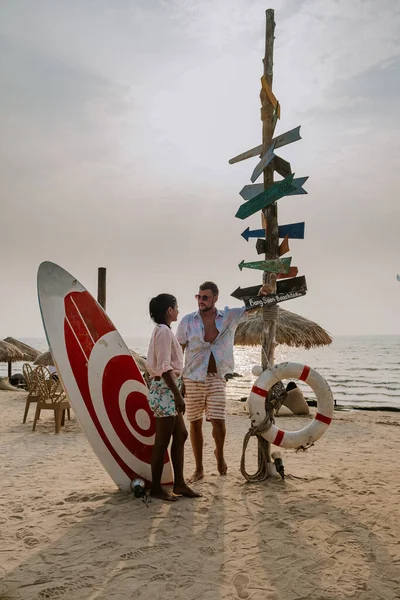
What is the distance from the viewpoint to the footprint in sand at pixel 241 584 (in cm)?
230

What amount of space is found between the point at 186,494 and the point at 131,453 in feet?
1.73

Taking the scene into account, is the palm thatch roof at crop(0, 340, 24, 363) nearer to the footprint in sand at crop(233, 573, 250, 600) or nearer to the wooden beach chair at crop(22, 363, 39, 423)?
the wooden beach chair at crop(22, 363, 39, 423)

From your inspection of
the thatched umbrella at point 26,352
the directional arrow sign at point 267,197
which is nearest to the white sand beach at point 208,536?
the directional arrow sign at point 267,197

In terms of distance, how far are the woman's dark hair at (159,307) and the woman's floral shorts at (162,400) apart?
0.44 metres

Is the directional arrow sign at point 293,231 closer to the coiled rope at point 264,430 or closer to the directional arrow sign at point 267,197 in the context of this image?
the directional arrow sign at point 267,197

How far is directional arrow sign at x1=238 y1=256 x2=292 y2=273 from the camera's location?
427 cm

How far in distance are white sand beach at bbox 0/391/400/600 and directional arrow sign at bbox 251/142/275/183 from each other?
8.92 ft

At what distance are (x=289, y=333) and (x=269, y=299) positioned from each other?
7597mm

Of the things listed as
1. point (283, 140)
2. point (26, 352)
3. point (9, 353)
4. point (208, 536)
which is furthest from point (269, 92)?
point (26, 352)

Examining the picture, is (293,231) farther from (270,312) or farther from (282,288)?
(270,312)

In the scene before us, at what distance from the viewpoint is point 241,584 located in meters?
2.40

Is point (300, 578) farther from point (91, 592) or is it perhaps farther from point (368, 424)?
point (368, 424)

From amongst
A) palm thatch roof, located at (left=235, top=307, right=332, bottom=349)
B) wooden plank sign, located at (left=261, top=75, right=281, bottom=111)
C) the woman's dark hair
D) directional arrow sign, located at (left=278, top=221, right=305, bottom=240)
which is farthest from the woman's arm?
palm thatch roof, located at (left=235, top=307, right=332, bottom=349)

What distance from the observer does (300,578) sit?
8.10 ft
